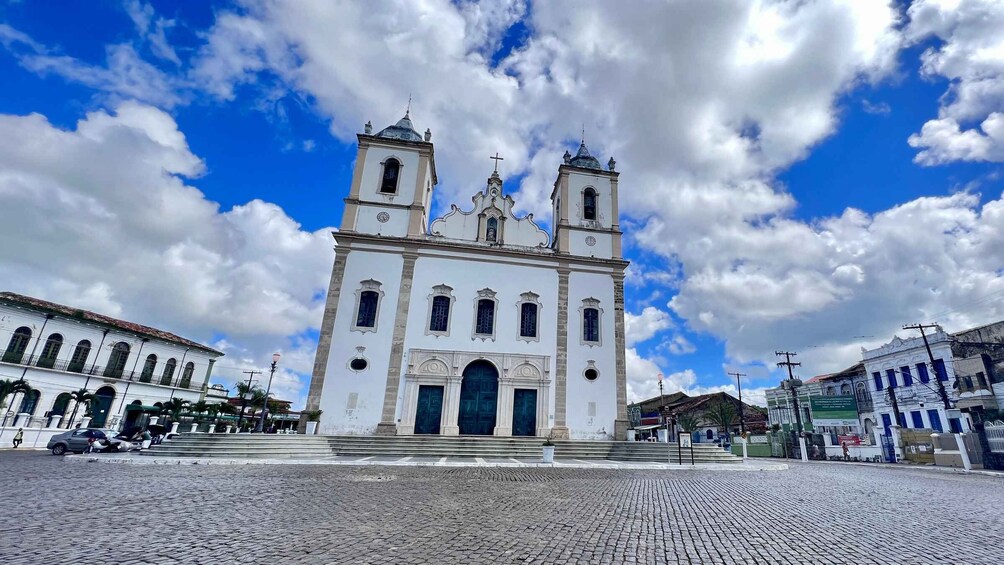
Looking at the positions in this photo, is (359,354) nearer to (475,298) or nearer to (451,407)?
(451,407)

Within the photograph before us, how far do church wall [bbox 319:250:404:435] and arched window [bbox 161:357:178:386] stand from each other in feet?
68.2

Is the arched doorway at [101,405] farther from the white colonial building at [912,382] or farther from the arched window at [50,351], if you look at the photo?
the white colonial building at [912,382]

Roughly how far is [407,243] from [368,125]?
7.51 metres

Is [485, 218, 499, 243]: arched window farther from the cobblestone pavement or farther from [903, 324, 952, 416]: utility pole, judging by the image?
[903, 324, 952, 416]: utility pole

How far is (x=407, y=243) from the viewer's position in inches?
850

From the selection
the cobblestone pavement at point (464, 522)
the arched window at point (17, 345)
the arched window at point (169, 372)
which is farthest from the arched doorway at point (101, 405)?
the cobblestone pavement at point (464, 522)

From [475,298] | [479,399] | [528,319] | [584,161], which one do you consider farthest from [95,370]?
[584,161]

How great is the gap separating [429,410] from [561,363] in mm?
6260

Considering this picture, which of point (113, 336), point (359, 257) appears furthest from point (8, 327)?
point (359, 257)

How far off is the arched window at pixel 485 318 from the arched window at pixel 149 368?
82.1 feet

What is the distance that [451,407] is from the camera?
19375mm

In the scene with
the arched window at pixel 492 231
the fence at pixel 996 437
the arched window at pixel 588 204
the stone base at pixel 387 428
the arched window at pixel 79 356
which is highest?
the arched window at pixel 588 204

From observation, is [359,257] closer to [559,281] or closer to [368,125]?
[368,125]

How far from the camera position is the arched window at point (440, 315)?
20750mm
